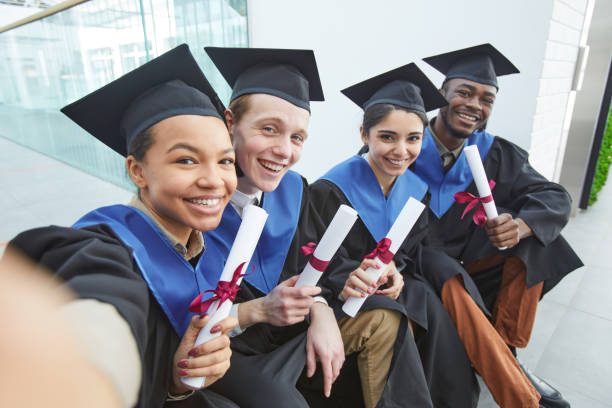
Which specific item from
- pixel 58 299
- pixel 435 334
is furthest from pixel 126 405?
pixel 435 334

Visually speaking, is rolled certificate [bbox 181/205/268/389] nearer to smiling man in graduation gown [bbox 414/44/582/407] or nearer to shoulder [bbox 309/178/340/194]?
shoulder [bbox 309/178/340/194]

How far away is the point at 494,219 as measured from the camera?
1650 mm

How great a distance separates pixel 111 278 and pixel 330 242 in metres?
0.57

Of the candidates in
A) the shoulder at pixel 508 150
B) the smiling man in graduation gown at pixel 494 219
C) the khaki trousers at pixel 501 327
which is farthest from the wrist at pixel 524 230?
the shoulder at pixel 508 150

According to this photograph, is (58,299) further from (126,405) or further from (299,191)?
(299,191)

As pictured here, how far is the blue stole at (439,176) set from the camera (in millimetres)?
1919

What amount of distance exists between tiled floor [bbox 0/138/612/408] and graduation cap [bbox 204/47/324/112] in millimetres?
1679

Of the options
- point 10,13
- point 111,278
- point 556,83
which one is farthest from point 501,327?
point 10,13

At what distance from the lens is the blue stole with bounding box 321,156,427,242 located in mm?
1631

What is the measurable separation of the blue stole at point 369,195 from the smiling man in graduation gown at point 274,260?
32 centimetres

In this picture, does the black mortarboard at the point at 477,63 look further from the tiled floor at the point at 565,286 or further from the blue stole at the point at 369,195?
the tiled floor at the point at 565,286

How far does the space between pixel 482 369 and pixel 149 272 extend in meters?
1.30

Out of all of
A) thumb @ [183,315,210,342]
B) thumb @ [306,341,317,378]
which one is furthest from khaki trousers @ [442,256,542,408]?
thumb @ [183,315,210,342]

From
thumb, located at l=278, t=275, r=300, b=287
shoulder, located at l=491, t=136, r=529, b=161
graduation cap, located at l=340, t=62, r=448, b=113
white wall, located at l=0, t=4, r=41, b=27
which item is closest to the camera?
thumb, located at l=278, t=275, r=300, b=287
